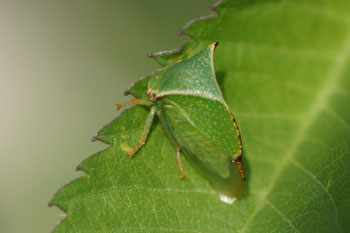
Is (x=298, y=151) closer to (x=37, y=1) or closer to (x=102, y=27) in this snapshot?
(x=102, y=27)

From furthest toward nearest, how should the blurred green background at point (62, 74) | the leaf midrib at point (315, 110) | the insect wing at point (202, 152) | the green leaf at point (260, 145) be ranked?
1. the blurred green background at point (62, 74)
2. the insect wing at point (202, 152)
3. the leaf midrib at point (315, 110)
4. the green leaf at point (260, 145)

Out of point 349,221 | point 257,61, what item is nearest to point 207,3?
A: point 257,61

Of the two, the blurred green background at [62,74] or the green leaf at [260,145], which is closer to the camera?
the green leaf at [260,145]

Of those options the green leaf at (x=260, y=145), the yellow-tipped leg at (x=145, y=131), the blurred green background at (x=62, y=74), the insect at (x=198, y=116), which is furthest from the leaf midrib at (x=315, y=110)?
the blurred green background at (x=62, y=74)

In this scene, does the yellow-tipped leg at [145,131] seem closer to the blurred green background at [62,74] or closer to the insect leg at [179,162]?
the insect leg at [179,162]

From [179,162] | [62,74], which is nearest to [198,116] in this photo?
[179,162]

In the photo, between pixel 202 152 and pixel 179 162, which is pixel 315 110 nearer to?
pixel 202 152
